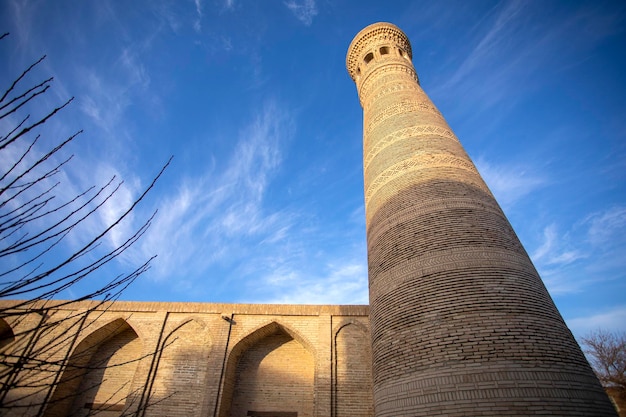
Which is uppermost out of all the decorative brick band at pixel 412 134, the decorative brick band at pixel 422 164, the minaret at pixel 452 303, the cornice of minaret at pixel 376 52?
the cornice of minaret at pixel 376 52

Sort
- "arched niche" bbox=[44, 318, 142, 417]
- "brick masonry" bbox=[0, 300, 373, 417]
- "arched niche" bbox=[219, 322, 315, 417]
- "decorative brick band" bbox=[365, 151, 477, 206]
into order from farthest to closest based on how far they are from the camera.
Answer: "arched niche" bbox=[44, 318, 142, 417] < "arched niche" bbox=[219, 322, 315, 417] < "brick masonry" bbox=[0, 300, 373, 417] < "decorative brick band" bbox=[365, 151, 477, 206]

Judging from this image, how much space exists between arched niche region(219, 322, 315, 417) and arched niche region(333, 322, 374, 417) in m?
0.75

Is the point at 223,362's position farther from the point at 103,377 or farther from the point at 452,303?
the point at 452,303

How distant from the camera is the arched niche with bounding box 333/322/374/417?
7.84 m

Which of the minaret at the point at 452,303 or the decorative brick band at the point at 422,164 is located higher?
the decorative brick band at the point at 422,164

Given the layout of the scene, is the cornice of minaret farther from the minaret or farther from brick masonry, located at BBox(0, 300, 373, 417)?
brick masonry, located at BBox(0, 300, 373, 417)

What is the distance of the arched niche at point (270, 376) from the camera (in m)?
8.60

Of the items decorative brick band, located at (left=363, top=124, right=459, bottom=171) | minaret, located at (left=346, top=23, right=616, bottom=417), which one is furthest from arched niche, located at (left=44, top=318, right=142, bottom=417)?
decorative brick band, located at (left=363, top=124, right=459, bottom=171)

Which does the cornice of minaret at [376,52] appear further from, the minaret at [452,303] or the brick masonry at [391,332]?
the minaret at [452,303]

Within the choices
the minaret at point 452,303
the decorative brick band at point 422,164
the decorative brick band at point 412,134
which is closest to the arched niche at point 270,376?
the minaret at point 452,303

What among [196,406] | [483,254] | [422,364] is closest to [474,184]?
[483,254]

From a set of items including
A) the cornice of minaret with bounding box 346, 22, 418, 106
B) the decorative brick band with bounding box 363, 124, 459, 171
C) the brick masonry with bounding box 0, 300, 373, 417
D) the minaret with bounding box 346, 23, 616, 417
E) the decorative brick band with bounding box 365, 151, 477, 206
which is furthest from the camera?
the cornice of minaret with bounding box 346, 22, 418, 106

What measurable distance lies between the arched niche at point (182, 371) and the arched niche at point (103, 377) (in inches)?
30.5

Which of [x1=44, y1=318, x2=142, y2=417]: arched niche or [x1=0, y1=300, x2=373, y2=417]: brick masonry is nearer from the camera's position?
[x1=0, y1=300, x2=373, y2=417]: brick masonry
